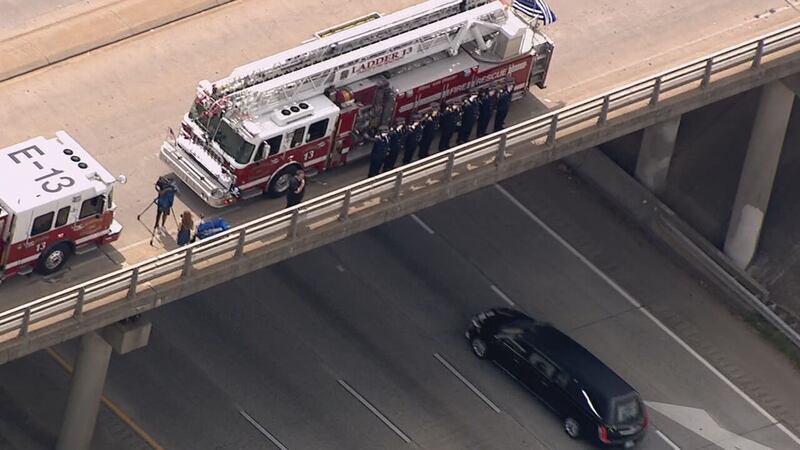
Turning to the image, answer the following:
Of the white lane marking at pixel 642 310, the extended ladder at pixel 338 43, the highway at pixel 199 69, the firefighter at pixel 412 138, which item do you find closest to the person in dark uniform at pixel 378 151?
the highway at pixel 199 69

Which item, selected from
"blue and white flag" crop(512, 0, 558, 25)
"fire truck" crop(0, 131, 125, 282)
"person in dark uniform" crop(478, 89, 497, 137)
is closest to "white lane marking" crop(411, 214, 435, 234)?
"person in dark uniform" crop(478, 89, 497, 137)

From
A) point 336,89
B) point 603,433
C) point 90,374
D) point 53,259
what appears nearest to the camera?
point 53,259

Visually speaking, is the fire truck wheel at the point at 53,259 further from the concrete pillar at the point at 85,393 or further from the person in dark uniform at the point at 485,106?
the person in dark uniform at the point at 485,106

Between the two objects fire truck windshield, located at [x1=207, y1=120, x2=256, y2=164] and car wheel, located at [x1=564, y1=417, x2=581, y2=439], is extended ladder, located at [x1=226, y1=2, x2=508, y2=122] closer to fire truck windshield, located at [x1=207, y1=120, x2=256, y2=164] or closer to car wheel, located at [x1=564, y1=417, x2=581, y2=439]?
fire truck windshield, located at [x1=207, y1=120, x2=256, y2=164]

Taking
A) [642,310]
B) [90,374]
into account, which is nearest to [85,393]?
[90,374]

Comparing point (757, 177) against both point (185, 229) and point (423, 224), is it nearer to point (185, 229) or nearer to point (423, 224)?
point (423, 224)

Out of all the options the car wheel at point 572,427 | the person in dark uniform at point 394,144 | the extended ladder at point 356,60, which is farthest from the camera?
the car wheel at point 572,427

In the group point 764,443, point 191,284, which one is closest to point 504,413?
point 764,443
